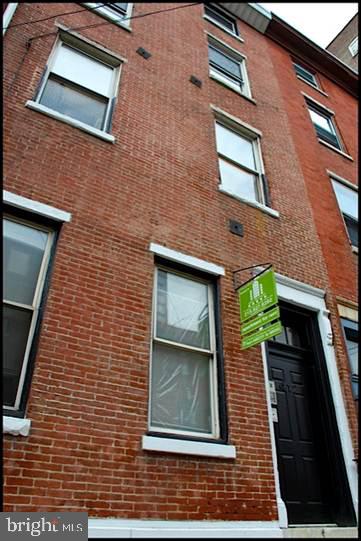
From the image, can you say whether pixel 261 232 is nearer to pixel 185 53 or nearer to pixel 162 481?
pixel 162 481

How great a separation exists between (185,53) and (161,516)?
9.23 metres

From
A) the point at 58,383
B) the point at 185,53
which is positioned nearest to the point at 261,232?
the point at 58,383

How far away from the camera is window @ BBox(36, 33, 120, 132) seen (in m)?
6.32

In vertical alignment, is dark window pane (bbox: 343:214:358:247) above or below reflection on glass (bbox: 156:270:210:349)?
above

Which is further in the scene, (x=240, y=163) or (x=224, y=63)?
(x=224, y=63)

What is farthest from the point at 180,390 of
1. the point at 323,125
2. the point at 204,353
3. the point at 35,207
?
the point at 323,125

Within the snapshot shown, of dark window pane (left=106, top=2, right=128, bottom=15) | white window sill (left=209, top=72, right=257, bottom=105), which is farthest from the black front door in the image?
dark window pane (left=106, top=2, right=128, bottom=15)

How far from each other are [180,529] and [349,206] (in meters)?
8.40

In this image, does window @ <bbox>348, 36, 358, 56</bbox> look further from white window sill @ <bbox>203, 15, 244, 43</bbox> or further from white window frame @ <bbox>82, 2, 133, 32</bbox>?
white window frame @ <bbox>82, 2, 133, 32</bbox>

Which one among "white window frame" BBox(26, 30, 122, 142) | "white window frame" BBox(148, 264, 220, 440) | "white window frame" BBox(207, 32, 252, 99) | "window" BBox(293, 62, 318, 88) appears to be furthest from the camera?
"window" BBox(293, 62, 318, 88)

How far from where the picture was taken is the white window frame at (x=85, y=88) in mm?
5720

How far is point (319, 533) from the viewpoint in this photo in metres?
4.37

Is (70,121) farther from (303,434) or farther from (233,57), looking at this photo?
(233,57)

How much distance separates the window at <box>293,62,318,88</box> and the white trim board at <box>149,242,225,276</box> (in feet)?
35.1
